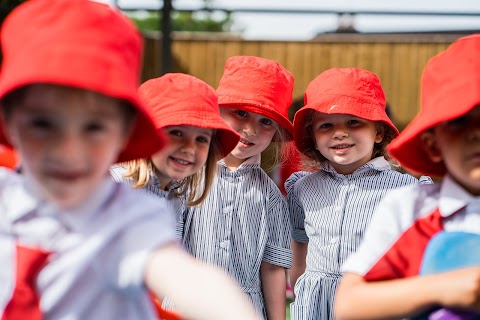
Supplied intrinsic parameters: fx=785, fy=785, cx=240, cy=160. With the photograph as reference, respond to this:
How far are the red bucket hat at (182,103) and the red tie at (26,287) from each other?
1378 mm

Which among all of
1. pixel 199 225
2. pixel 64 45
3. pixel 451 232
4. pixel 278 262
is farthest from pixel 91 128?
pixel 278 262

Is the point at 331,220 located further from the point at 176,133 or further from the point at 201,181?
the point at 176,133

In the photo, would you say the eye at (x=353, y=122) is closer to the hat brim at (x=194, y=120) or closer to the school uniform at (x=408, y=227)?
the hat brim at (x=194, y=120)

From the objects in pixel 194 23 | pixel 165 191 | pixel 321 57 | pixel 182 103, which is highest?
pixel 182 103

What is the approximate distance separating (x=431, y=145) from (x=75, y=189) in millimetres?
887

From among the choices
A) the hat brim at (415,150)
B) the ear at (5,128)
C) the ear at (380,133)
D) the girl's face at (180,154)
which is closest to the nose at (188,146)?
the girl's face at (180,154)

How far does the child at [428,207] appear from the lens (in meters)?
1.68

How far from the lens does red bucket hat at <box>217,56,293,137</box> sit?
346cm

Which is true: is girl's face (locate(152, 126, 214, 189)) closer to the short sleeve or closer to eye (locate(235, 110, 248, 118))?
eye (locate(235, 110, 248, 118))

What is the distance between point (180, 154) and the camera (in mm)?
2898

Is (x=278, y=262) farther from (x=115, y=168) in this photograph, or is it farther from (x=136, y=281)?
(x=136, y=281)

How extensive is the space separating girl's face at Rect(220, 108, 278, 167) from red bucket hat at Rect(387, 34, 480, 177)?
1553 millimetres

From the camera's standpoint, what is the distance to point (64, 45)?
1.41 metres

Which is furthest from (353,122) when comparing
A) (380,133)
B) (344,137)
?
(380,133)
